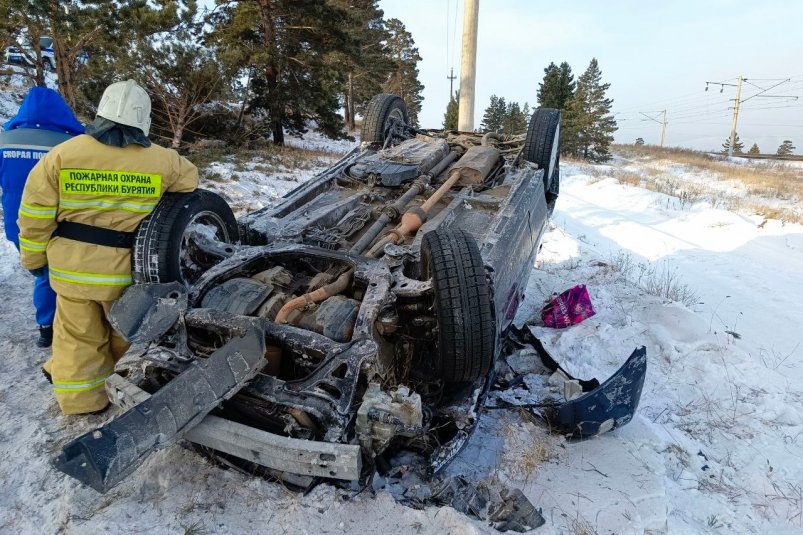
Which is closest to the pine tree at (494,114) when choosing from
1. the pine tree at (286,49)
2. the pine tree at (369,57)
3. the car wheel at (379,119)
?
the pine tree at (369,57)

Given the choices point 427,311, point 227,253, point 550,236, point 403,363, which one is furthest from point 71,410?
point 550,236

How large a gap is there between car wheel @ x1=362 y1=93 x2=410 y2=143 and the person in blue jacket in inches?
143

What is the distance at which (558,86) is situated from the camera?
30734mm

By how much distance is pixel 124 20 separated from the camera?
1113 cm

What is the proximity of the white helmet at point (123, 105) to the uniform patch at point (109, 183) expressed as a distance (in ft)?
0.97

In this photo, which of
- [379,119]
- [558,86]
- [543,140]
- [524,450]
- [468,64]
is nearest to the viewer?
[524,450]

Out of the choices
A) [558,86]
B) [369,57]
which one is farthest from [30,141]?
[558,86]

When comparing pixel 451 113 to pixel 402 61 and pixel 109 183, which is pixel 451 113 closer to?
pixel 402 61

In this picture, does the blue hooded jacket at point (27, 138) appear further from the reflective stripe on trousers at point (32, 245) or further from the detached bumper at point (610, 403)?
the detached bumper at point (610, 403)

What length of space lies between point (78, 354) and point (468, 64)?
9.45 metres

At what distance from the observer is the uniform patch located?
2.76m

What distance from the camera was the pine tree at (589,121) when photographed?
31.3 metres

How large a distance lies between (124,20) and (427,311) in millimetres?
11745

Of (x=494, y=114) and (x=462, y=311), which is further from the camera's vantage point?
(x=494, y=114)
